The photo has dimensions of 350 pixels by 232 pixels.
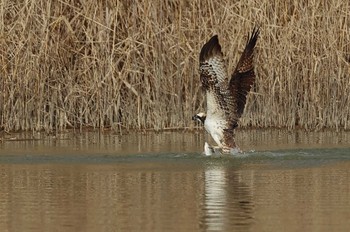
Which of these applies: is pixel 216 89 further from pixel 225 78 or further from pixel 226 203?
pixel 226 203

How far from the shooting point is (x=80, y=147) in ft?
45.7

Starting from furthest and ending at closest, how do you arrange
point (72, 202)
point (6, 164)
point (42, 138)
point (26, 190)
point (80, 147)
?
point (42, 138) < point (80, 147) < point (6, 164) < point (26, 190) < point (72, 202)

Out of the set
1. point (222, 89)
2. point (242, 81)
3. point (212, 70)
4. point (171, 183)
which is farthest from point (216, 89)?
point (171, 183)

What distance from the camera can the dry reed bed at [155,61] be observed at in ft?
50.7

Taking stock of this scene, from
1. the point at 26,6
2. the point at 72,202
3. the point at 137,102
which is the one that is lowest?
the point at 72,202

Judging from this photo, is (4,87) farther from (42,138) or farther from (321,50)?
(321,50)

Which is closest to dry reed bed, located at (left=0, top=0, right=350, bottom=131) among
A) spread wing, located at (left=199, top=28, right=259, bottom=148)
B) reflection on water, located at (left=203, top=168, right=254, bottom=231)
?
spread wing, located at (left=199, top=28, right=259, bottom=148)

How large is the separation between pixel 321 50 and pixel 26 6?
4158 millimetres

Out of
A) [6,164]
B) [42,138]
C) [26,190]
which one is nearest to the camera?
[26,190]

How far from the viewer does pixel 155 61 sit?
1573 cm

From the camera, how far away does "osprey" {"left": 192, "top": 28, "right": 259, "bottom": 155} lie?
12.5 m

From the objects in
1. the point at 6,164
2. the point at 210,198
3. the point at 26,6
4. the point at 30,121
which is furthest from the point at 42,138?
the point at 210,198

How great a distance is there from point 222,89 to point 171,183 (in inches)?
96.6

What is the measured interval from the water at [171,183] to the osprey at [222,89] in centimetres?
40
